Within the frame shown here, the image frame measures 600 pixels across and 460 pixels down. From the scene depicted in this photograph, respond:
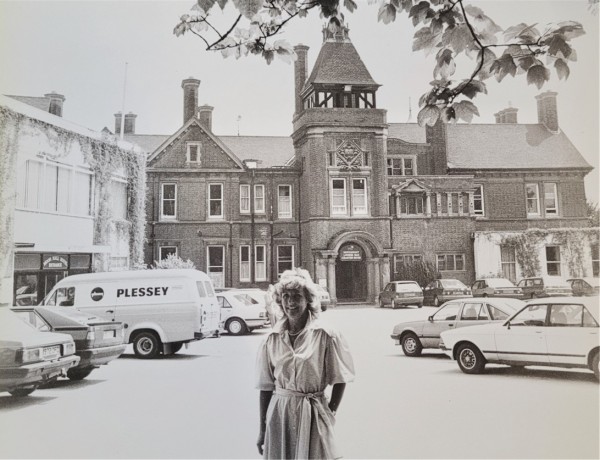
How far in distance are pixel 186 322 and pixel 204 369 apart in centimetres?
84

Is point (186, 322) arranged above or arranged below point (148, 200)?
below

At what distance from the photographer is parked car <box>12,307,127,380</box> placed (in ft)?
11.8

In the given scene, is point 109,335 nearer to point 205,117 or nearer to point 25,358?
point 25,358

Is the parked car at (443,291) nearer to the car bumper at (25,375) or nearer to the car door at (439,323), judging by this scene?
the car door at (439,323)

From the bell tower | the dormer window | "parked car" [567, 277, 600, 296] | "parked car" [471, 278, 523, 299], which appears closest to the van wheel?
the bell tower

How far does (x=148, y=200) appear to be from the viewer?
4.29 metres

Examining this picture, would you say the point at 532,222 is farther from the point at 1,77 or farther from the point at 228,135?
the point at 1,77

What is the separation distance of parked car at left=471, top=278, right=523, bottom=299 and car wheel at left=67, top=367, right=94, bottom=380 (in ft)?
9.91

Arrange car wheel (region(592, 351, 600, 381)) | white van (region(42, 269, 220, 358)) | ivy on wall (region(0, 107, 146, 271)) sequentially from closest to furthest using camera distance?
car wheel (region(592, 351, 600, 381)) < ivy on wall (region(0, 107, 146, 271)) < white van (region(42, 269, 220, 358))

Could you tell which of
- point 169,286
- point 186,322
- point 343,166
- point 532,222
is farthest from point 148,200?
point 532,222

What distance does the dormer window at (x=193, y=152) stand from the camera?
13.1 ft

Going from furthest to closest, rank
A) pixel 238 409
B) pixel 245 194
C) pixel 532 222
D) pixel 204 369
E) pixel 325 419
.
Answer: pixel 245 194
pixel 532 222
pixel 204 369
pixel 238 409
pixel 325 419

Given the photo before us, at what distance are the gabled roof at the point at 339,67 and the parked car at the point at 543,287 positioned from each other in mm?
2010

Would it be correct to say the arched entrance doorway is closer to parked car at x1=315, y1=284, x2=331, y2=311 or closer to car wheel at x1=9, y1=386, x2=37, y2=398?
parked car at x1=315, y1=284, x2=331, y2=311
